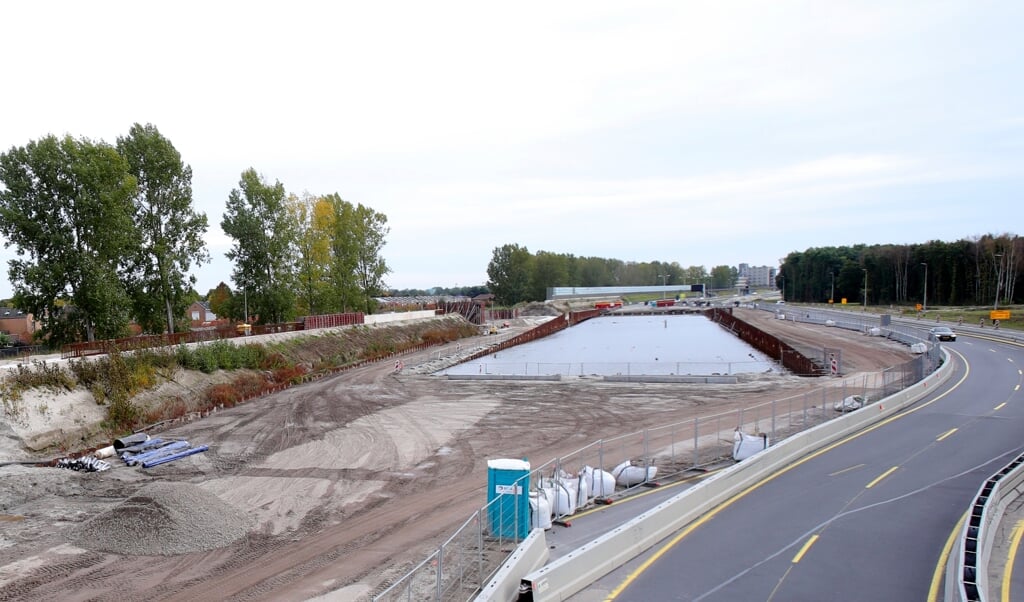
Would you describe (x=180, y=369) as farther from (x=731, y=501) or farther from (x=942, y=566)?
(x=942, y=566)

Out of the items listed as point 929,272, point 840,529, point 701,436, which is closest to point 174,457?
point 701,436

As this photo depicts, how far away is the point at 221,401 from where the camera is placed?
37.2 meters

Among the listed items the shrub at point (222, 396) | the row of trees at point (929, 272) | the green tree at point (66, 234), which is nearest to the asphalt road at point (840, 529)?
the shrub at point (222, 396)

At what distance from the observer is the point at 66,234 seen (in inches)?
1583

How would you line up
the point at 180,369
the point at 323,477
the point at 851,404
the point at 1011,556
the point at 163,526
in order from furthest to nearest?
the point at 180,369
the point at 851,404
the point at 323,477
the point at 163,526
the point at 1011,556

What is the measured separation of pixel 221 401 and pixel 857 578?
3545 cm

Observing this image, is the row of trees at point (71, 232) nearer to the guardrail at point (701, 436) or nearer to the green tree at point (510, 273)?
the guardrail at point (701, 436)

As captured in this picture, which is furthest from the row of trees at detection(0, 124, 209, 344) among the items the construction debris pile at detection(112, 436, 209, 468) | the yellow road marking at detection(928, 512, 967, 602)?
the yellow road marking at detection(928, 512, 967, 602)

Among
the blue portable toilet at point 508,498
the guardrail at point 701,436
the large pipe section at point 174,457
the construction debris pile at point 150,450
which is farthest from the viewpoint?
the construction debris pile at point 150,450

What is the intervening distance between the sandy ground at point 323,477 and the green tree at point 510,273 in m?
148

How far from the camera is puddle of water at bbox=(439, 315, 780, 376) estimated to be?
2288 inches

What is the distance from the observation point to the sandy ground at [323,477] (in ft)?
45.0

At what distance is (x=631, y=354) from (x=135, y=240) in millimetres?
55706

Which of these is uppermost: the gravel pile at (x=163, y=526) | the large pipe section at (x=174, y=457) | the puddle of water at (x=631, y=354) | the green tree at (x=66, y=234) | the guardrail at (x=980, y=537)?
the green tree at (x=66, y=234)
